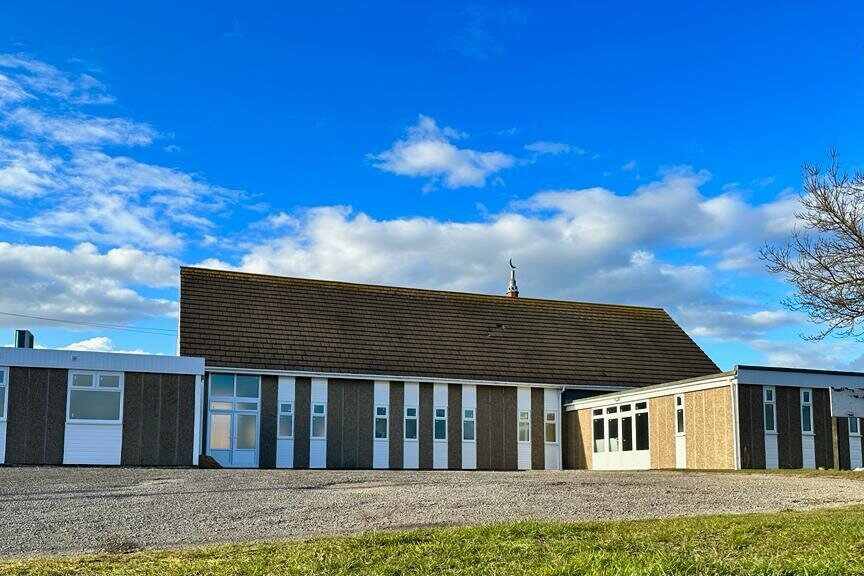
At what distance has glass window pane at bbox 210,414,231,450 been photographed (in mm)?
28922

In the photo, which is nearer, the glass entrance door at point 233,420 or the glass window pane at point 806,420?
the glass window pane at point 806,420

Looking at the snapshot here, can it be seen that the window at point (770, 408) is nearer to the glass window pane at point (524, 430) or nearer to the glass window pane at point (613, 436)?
the glass window pane at point (613, 436)

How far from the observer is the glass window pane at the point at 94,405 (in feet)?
84.6

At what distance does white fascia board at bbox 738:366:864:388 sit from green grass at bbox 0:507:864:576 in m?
14.3

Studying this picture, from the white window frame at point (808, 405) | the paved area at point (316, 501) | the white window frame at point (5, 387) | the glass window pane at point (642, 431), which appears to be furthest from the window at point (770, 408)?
the white window frame at point (5, 387)

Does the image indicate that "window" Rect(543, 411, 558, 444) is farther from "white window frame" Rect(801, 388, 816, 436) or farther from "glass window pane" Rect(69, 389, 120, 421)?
"glass window pane" Rect(69, 389, 120, 421)

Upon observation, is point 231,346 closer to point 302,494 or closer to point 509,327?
point 509,327

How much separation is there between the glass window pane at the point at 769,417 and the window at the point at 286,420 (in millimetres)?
13592

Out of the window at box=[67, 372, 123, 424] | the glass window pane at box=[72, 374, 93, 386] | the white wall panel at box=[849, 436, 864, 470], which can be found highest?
the glass window pane at box=[72, 374, 93, 386]

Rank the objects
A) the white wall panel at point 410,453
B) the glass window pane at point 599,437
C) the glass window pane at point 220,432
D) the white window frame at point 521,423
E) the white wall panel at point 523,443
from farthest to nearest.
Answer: the white window frame at point 521,423 → the white wall panel at point 523,443 → the glass window pane at point 599,437 → the white wall panel at point 410,453 → the glass window pane at point 220,432

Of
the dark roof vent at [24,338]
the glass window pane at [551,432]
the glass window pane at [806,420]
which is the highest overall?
the dark roof vent at [24,338]

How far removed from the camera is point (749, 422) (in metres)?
25.4

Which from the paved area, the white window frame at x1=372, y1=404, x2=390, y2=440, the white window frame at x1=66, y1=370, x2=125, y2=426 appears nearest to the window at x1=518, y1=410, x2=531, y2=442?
the white window frame at x1=372, y1=404, x2=390, y2=440

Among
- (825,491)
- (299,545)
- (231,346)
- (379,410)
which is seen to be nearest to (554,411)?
(379,410)
